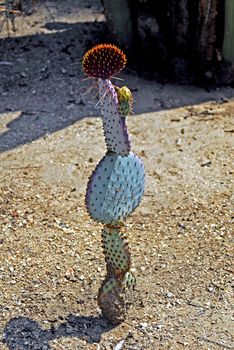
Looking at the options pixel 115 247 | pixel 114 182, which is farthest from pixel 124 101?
pixel 115 247

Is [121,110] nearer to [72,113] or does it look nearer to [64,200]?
[64,200]

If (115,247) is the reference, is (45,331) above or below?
below

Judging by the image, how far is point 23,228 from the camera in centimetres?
371

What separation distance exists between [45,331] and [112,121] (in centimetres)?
87

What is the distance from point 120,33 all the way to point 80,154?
1.40 m

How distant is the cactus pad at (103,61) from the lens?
262 cm

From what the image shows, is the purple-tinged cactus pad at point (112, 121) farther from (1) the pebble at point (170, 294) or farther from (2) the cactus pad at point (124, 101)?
(1) the pebble at point (170, 294)

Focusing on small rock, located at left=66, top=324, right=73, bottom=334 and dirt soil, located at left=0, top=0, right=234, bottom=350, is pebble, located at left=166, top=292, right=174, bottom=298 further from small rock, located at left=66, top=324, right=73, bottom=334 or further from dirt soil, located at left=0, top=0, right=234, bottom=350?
small rock, located at left=66, top=324, right=73, bottom=334

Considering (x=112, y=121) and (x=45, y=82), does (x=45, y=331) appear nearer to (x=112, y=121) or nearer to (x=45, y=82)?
(x=112, y=121)

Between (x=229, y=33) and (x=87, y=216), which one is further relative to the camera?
(x=229, y=33)

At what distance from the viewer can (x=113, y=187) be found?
277 cm

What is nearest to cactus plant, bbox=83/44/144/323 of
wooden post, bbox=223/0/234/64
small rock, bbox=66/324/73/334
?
small rock, bbox=66/324/73/334

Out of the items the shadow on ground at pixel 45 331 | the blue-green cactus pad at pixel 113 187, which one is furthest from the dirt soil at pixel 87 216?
the blue-green cactus pad at pixel 113 187

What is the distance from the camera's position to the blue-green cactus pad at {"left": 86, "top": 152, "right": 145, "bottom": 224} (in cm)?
277
